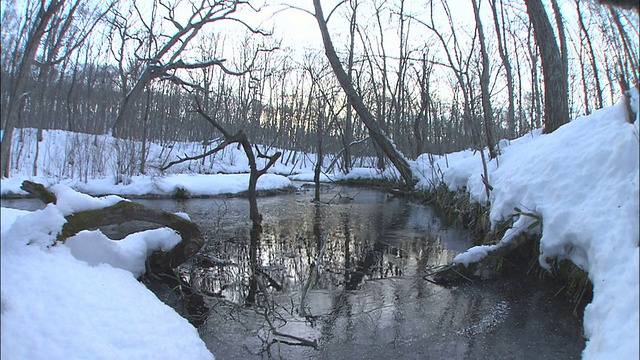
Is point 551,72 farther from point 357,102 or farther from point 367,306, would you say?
point 367,306

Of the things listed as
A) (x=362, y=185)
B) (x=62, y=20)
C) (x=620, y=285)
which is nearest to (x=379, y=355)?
(x=620, y=285)

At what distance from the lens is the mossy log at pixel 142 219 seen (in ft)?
8.10

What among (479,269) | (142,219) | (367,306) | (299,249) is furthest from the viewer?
(299,249)

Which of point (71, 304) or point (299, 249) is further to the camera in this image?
point (299, 249)

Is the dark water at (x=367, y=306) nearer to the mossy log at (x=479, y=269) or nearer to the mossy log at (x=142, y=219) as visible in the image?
the mossy log at (x=479, y=269)

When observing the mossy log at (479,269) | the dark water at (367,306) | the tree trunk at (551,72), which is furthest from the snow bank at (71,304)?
the tree trunk at (551,72)

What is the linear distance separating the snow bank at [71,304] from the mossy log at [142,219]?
0.28ft

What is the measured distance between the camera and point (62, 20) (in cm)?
196

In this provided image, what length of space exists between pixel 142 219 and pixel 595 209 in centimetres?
422

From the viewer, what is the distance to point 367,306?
3.93 meters

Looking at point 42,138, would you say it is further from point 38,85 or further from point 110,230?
point 110,230

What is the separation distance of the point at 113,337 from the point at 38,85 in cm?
135

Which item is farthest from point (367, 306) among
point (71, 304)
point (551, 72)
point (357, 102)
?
point (357, 102)

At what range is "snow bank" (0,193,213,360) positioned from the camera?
1.37 meters
